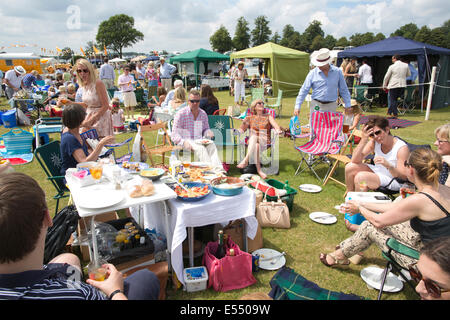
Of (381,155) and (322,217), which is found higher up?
(381,155)

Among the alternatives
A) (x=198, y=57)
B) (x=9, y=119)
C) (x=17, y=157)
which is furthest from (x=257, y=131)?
(x=198, y=57)

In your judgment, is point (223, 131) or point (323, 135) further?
point (223, 131)

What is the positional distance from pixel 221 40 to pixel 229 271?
207ft

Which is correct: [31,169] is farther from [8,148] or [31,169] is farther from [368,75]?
[368,75]

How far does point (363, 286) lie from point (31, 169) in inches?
239

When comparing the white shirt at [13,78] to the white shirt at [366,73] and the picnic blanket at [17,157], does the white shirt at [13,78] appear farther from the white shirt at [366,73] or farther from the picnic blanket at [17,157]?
the white shirt at [366,73]

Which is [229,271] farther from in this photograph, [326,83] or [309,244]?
[326,83]

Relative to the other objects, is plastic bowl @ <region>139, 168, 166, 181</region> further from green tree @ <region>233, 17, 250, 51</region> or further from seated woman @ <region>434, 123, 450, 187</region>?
green tree @ <region>233, 17, 250, 51</region>

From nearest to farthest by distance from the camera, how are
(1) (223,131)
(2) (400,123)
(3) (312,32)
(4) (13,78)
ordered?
1. (1) (223,131)
2. (2) (400,123)
3. (4) (13,78)
4. (3) (312,32)

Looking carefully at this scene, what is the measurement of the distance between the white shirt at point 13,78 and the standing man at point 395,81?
1409cm

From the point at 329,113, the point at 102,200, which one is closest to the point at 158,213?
the point at 102,200

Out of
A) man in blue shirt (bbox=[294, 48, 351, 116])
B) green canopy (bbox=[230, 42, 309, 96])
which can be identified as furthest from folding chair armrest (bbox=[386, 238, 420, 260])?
green canopy (bbox=[230, 42, 309, 96])

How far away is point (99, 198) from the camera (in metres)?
2.30

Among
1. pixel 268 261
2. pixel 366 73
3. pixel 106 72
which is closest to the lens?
pixel 268 261
